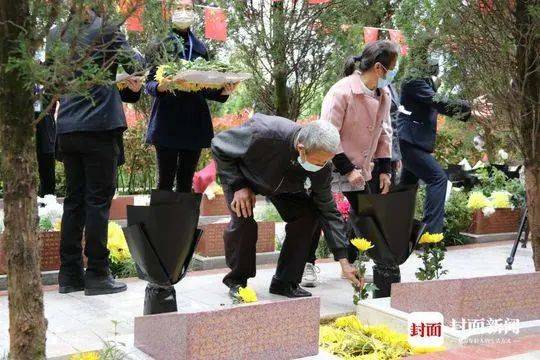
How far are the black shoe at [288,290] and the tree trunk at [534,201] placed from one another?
1539 millimetres

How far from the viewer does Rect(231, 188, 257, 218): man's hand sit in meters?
4.07

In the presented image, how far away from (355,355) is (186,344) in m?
1.07

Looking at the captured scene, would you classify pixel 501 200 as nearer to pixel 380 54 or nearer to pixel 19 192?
pixel 380 54

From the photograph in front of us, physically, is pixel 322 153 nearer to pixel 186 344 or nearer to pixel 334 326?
pixel 334 326

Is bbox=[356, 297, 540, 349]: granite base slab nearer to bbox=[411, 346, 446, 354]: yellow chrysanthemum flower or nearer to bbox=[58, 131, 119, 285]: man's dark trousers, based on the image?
bbox=[411, 346, 446, 354]: yellow chrysanthemum flower

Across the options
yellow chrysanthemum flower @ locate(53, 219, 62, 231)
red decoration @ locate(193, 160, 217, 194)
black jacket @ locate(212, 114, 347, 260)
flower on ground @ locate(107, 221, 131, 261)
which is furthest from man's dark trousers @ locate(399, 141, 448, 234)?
yellow chrysanthemum flower @ locate(53, 219, 62, 231)

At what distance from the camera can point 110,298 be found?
4422 mm

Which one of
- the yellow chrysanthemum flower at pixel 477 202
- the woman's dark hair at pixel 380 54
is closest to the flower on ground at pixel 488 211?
the yellow chrysanthemum flower at pixel 477 202

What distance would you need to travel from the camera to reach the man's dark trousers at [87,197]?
4.38m

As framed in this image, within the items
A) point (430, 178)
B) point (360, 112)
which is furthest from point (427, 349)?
point (430, 178)

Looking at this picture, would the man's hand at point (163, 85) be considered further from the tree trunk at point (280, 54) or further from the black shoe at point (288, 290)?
the tree trunk at point (280, 54)

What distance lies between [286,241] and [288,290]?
342 mm

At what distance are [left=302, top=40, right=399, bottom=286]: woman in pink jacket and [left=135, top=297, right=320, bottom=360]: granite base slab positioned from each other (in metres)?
1.56

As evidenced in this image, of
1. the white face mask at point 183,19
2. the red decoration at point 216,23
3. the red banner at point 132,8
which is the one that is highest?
the red decoration at point 216,23
